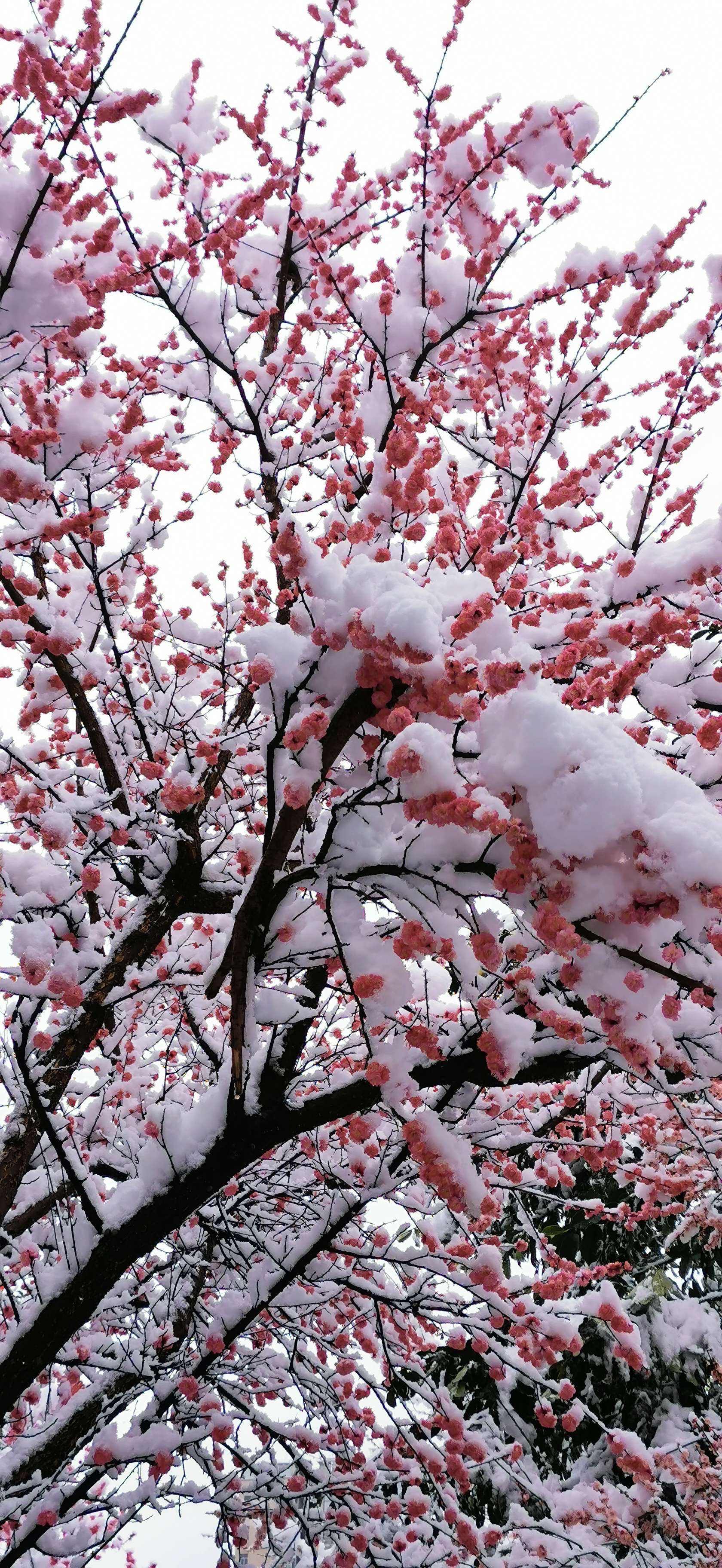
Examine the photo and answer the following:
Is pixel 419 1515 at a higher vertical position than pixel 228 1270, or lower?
lower

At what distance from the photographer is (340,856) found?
2.77m

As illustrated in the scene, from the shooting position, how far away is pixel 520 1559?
605cm

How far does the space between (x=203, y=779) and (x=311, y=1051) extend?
2269mm

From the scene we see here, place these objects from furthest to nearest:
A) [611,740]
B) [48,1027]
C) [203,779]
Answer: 1. [203,779]
2. [48,1027]
3. [611,740]

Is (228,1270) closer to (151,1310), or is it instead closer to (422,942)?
(151,1310)

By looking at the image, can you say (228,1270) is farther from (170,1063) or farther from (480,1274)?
(480,1274)

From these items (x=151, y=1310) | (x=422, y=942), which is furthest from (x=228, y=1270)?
(x=422, y=942)

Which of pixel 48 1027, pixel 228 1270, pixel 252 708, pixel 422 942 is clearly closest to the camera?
pixel 422 942

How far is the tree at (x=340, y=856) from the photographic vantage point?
241 cm

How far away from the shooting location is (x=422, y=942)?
2596 mm

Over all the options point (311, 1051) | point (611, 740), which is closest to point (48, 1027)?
point (311, 1051)

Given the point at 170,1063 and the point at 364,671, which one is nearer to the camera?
the point at 364,671

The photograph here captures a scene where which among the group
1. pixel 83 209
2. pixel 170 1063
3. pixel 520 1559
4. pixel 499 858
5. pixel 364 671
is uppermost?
pixel 83 209

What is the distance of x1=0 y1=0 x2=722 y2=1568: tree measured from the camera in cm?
241
